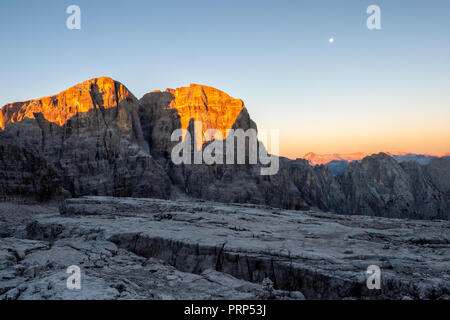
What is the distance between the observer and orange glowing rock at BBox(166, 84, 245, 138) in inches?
2793

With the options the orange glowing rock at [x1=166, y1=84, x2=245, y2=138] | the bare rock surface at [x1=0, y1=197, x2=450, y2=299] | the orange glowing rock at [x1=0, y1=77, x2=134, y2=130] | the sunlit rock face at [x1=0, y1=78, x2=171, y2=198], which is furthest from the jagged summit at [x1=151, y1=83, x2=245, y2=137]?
the bare rock surface at [x1=0, y1=197, x2=450, y2=299]

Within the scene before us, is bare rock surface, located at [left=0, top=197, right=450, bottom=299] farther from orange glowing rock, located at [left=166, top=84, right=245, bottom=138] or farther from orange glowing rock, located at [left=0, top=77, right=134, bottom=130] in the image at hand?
orange glowing rock, located at [left=166, top=84, right=245, bottom=138]

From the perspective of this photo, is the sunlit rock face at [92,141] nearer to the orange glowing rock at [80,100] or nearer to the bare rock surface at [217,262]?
the orange glowing rock at [80,100]

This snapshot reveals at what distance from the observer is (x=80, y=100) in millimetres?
60469

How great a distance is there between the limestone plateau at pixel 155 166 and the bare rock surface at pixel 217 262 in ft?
107

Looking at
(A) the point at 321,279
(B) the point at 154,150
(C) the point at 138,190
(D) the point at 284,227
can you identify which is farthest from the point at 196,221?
(B) the point at 154,150

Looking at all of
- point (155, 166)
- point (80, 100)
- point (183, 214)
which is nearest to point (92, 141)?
point (80, 100)

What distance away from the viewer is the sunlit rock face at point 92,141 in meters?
54.3

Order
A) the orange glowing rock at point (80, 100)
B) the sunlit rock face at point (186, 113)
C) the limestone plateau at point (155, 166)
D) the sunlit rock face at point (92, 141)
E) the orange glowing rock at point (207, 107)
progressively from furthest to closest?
1. the orange glowing rock at point (207, 107)
2. the sunlit rock face at point (186, 113)
3. the orange glowing rock at point (80, 100)
4. the sunlit rock face at point (92, 141)
5. the limestone plateau at point (155, 166)

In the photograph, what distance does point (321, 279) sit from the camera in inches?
450

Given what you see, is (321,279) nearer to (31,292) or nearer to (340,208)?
(31,292)

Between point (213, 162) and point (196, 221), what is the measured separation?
43.9 metres

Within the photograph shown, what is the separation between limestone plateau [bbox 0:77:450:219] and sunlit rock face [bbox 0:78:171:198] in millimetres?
193

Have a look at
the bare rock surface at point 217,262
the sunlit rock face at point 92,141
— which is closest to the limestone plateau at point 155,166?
the sunlit rock face at point 92,141
